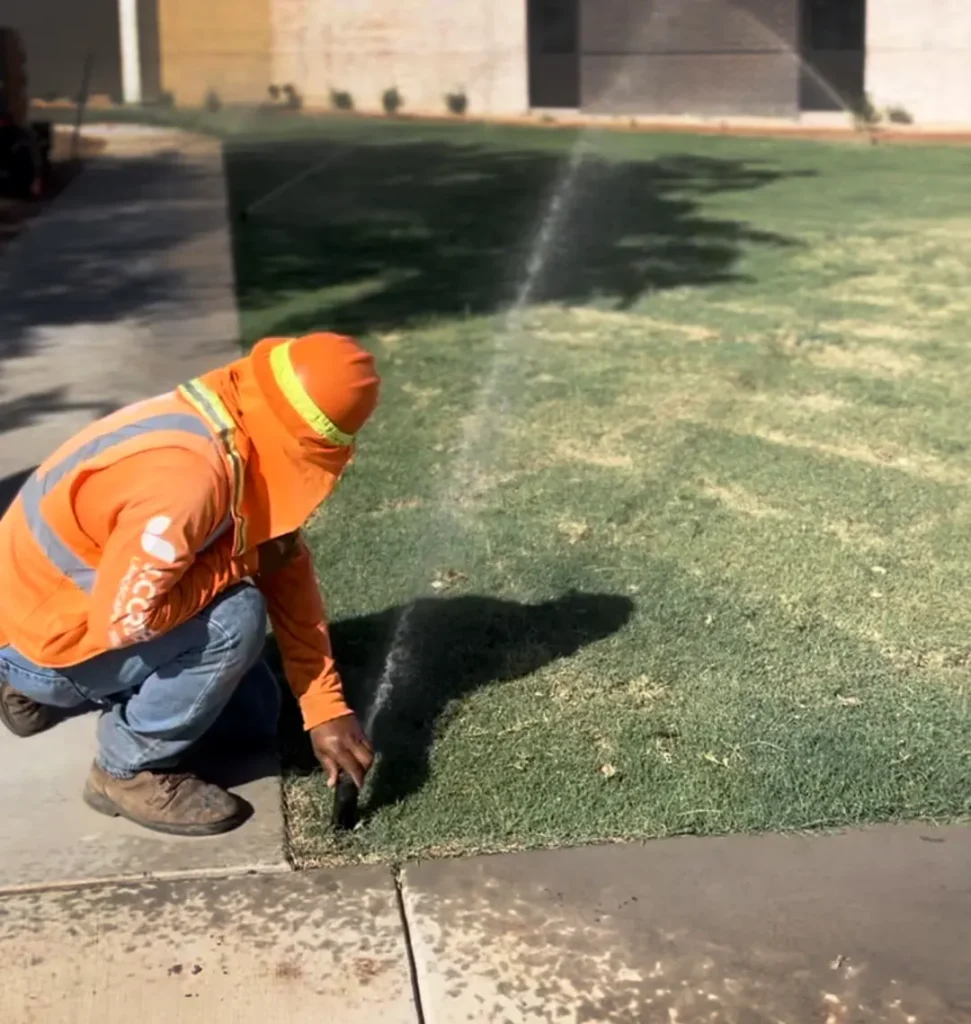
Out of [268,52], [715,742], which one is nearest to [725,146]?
[268,52]

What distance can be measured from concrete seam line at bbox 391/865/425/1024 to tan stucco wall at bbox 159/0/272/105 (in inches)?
363

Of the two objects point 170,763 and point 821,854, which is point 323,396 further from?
point 821,854

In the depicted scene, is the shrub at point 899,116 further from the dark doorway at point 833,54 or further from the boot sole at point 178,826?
the boot sole at point 178,826

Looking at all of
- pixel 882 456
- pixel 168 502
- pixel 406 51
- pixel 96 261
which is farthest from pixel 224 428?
pixel 406 51

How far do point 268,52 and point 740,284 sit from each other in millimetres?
4910

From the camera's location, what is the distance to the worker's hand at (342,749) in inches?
123

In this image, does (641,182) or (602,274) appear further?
(641,182)

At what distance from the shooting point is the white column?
11.3 m

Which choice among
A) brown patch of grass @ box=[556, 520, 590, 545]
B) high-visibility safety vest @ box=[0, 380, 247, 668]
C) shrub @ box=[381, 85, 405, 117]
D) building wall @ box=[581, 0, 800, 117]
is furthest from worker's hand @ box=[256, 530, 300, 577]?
building wall @ box=[581, 0, 800, 117]

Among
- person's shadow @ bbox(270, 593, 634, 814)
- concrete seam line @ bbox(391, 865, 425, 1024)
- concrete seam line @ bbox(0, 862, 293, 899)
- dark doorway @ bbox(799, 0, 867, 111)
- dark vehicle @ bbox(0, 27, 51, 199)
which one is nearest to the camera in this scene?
concrete seam line @ bbox(391, 865, 425, 1024)

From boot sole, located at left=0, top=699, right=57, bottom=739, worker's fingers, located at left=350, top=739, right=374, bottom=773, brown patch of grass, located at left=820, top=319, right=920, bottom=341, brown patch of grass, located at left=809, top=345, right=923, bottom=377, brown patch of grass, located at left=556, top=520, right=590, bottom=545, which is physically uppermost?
brown patch of grass, located at left=820, top=319, right=920, bottom=341

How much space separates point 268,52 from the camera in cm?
1224

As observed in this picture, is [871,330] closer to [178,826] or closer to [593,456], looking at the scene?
[593,456]

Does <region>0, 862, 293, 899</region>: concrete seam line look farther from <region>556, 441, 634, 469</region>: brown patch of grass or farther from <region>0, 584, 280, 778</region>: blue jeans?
<region>556, 441, 634, 469</region>: brown patch of grass
